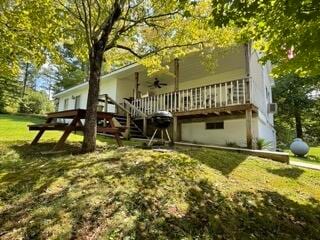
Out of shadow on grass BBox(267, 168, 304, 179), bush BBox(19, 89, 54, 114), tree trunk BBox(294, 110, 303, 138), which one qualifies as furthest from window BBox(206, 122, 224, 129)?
bush BBox(19, 89, 54, 114)

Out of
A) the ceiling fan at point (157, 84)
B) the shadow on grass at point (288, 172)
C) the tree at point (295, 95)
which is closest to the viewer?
the shadow on grass at point (288, 172)

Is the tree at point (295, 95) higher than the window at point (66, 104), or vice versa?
the tree at point (295, 95)

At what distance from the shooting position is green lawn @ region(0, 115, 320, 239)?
123 inches

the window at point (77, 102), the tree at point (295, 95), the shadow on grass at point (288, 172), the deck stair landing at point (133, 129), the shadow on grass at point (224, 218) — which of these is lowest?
the shadow on grass at point (224, 218)

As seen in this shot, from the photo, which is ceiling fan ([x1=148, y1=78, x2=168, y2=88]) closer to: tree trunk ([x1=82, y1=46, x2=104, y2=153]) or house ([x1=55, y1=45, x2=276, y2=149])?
house ([x1=55, y1=45, x2=276, y2=149])

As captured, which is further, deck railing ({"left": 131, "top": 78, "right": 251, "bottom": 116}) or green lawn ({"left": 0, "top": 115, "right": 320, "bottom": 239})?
deck railing ({"left": 131, "top": 78, "right": 251, "bottom": 116})

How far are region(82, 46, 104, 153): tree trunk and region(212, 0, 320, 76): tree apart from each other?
3498 mm

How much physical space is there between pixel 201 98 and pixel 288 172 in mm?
4909

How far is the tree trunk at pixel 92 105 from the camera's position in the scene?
6.39 m

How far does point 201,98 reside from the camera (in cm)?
1087

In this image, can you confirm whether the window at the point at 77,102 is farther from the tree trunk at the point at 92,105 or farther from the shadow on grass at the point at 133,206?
the shadow on grass at the point at 133,206

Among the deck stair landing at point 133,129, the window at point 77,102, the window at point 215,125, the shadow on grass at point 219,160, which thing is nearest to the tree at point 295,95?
the window at point 215,125

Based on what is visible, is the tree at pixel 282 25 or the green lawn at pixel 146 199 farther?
the tree at pixel 282 25

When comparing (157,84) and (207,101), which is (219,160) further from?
(157,84)
